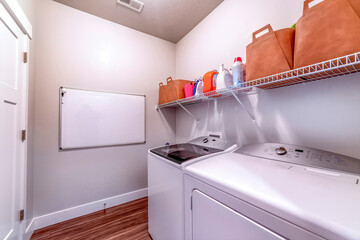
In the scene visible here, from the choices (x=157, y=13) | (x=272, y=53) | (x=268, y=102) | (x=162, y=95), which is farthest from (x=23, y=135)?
(x=268, y=102)

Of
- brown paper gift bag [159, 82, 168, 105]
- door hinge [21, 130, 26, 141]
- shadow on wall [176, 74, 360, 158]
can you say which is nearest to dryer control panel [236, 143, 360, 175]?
shadow on wall [176, 74, 360, 158]

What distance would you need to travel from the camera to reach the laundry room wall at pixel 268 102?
0.99 metres

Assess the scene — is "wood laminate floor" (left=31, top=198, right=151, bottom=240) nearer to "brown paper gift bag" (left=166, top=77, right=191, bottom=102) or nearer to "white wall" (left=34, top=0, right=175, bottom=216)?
"white wall" (left=34, top=0, right=175, bottom=216)

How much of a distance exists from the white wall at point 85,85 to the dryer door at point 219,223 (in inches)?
68.1

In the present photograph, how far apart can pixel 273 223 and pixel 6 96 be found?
205cm

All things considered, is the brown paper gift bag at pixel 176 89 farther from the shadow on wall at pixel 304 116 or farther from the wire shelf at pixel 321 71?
the wire shelf at pixel 321 71

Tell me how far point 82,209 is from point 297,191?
2.52 metres

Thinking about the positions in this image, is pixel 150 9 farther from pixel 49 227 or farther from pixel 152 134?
pixel 49 227

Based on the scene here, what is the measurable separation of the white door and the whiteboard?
1.52ft

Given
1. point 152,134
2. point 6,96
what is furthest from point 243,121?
point 6,96

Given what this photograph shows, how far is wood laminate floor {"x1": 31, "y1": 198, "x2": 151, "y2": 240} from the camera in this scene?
→ 1.65 meters

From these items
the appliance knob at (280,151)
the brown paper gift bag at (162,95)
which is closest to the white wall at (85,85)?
the brown paper gift bag at (162,95)

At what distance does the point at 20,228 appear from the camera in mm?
1435

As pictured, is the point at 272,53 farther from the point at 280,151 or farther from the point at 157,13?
the point at 157,13
